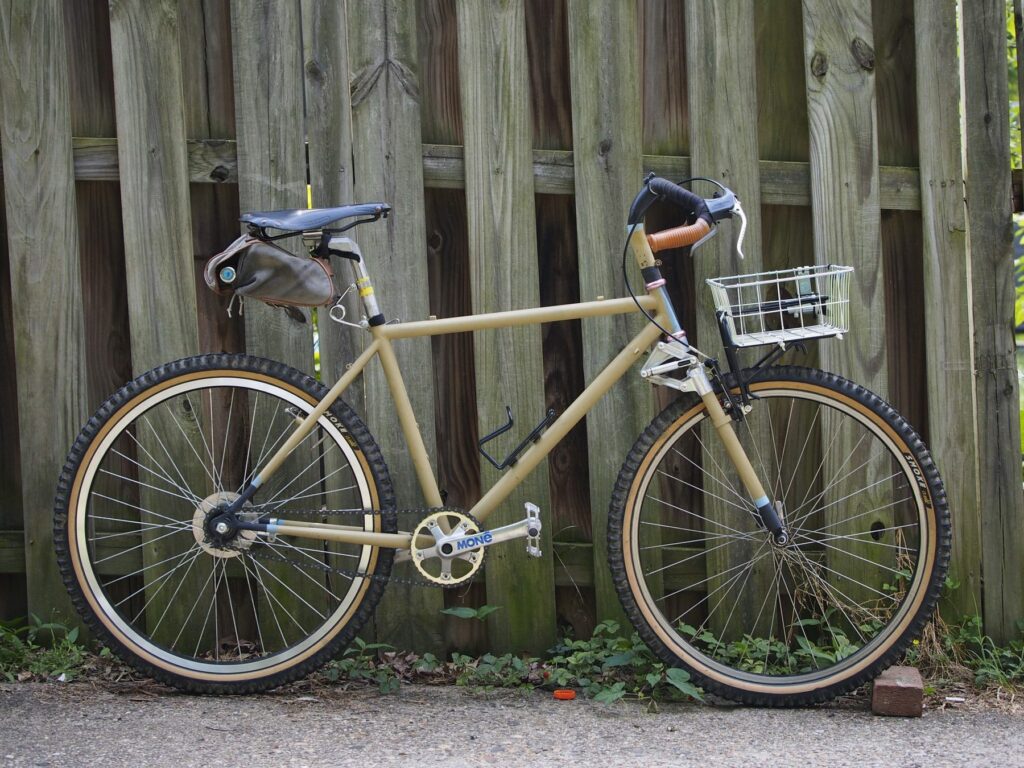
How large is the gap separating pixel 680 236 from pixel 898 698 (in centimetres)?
153

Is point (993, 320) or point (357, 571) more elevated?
point (993, 320)

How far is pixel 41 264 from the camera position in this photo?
11.3 ft

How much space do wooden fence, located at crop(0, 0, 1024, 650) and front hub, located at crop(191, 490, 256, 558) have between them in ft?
1.81

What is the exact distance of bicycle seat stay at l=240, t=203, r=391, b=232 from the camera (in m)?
3.04

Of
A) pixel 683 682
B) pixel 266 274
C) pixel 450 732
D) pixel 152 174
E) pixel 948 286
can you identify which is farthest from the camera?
pixel 948 286

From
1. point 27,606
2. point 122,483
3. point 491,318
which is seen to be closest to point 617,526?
point 491,318

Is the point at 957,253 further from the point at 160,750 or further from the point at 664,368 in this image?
the point at 160,750

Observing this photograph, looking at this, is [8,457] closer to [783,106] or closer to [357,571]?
[357,571]

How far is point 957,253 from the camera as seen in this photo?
354cm

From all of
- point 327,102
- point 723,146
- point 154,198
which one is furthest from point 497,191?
point 154,198

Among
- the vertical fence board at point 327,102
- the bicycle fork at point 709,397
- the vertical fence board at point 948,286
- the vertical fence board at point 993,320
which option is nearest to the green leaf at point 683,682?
the bicycle fork at point 709,397

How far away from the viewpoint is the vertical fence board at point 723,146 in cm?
345

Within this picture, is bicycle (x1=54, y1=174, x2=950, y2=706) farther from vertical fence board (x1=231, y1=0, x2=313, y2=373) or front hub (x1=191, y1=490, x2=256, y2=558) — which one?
vertical fence board (x1=231, y1=0, x2=313, y2=373)

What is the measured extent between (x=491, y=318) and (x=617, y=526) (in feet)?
2.47
